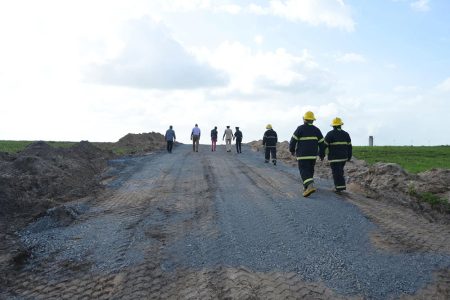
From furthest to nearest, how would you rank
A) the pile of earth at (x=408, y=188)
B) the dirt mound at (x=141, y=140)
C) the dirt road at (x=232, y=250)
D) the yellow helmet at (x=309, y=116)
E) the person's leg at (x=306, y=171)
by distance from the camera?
the dirt mound at (x=141, y=140) < the yellow helmet at (x=309, y=116) < the pile of earth at (x=408, y=188) < the person's leg at (x=306, y=171) < the dirt road at (x=232, y=250)

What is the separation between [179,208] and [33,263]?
4190 mm

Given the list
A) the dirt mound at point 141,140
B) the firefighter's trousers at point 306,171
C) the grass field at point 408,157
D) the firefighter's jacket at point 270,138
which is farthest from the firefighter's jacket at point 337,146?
the dirt mound at point 141,140

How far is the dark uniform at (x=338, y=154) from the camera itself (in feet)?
44.4

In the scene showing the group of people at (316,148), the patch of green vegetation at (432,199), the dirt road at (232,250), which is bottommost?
the dirt road at (232,250)

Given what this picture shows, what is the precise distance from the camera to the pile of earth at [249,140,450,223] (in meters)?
13.0

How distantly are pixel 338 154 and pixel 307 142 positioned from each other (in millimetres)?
1196

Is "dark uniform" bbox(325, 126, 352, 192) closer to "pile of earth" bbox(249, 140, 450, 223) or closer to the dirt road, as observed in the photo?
the dirt road

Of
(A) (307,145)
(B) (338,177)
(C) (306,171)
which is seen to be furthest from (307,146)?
(B) (338,177)

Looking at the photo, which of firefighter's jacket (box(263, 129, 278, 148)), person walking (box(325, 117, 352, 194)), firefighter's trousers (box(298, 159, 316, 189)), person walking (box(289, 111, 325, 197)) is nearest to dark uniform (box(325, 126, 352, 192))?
person walking (box(325, 117, 352, 194))

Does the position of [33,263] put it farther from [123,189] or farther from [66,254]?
[123,189]

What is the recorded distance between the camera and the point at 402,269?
7.15 meters

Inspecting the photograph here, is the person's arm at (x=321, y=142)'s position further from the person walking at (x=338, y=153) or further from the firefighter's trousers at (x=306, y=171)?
the firefighter's trousers at (x=306, y=171)

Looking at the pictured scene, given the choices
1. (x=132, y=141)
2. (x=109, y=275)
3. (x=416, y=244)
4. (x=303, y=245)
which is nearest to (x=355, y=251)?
(x=303, y=245)

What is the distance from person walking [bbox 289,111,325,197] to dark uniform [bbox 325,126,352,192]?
44 cm
